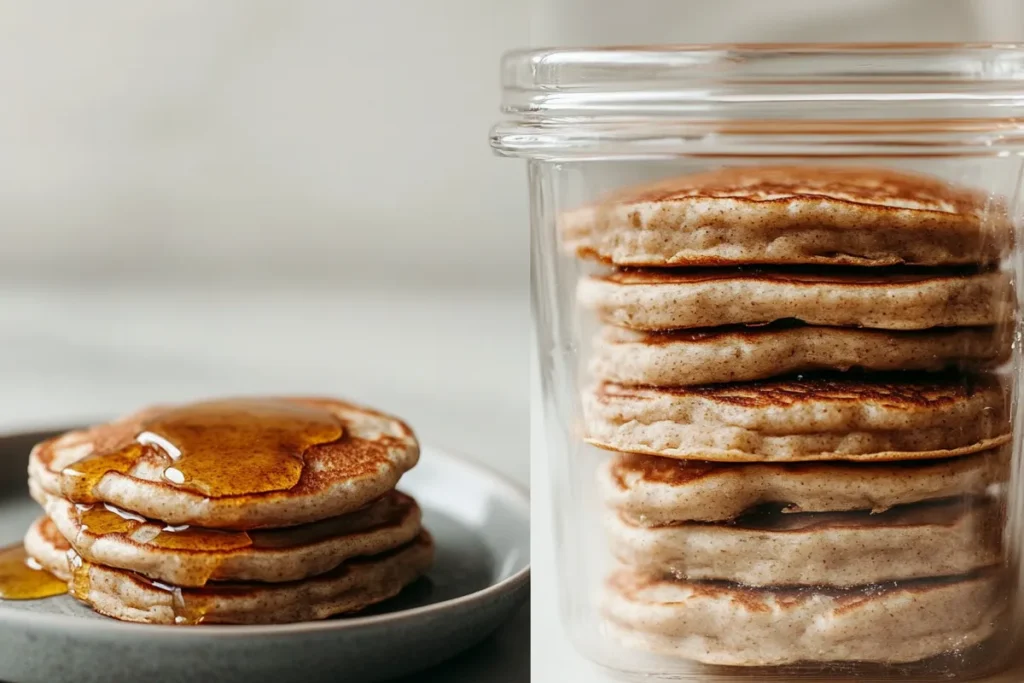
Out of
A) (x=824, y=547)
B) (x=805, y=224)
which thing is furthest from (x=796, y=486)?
(x=805, y=224)

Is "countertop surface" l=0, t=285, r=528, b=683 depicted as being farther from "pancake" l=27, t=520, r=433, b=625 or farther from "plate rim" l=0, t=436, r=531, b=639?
"plate rim" l=0, t=436, r=531, b=639

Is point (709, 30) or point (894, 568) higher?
point (709, 30)

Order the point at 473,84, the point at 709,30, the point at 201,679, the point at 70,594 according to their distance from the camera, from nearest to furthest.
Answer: the point at 201,679 < the point at 70,594 < the point at 709,30 < the point at 473,84

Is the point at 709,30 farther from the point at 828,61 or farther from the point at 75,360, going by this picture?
the point at 828,61

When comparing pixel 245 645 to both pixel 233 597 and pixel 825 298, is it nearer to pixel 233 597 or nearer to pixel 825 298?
pixel 233 597

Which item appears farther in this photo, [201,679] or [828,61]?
[201,679]

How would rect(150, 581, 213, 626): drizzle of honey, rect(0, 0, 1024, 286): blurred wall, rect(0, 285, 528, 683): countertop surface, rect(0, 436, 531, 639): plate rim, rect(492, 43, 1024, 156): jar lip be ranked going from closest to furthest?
rect(492, 43, 1024, 156): jar lip, rect(0, 436, 531, 639): plate rim, rect(150, 581, 213, 626): drizzle of honey, rect(0, 285, 528, 683): countertop surface, rect(0, 0, 1024, 286): blurred wall

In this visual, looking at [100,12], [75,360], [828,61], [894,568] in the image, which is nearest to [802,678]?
[894,568]

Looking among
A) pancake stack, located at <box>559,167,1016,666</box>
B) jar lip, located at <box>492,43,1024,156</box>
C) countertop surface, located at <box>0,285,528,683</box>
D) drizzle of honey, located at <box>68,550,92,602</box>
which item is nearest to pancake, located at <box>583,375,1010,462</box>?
pancake stack, located at <box>559,167,1016,666</box>
